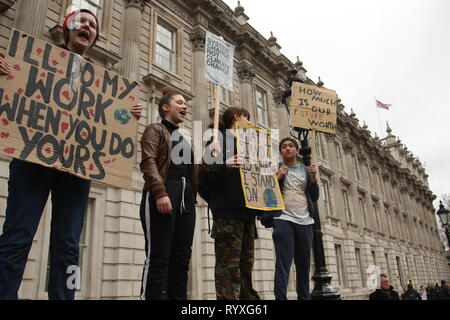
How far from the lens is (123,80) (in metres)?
3.49

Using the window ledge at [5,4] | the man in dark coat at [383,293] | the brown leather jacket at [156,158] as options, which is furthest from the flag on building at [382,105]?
the brown leather jacket at [156,158]

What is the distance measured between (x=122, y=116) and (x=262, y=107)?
645 inches

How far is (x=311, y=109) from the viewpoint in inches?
239

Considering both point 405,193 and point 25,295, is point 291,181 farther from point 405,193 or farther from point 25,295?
point 405,193

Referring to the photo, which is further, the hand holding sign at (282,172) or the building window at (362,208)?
the building window at (362,208)

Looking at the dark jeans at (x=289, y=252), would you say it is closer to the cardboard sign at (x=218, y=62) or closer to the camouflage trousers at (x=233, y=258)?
the camouflage trousers at (x=233, y=258)

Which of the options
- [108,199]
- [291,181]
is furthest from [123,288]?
[291,181]

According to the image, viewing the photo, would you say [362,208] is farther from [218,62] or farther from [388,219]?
[218,62]

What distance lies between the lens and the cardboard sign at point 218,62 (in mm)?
4832

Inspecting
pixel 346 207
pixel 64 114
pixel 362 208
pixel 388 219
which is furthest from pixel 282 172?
pixel 388 219

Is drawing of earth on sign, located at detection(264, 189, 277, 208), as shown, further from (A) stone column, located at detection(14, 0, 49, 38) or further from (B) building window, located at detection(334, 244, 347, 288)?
(B) building window, located at detection(334, 244, 347, 288)

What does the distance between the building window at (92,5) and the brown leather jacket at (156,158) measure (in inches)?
385

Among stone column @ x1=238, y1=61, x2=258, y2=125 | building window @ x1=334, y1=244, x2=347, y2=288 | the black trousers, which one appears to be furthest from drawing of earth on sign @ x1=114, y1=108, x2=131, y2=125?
building window @ x1=334, y1=244, x2=347, y2=288
